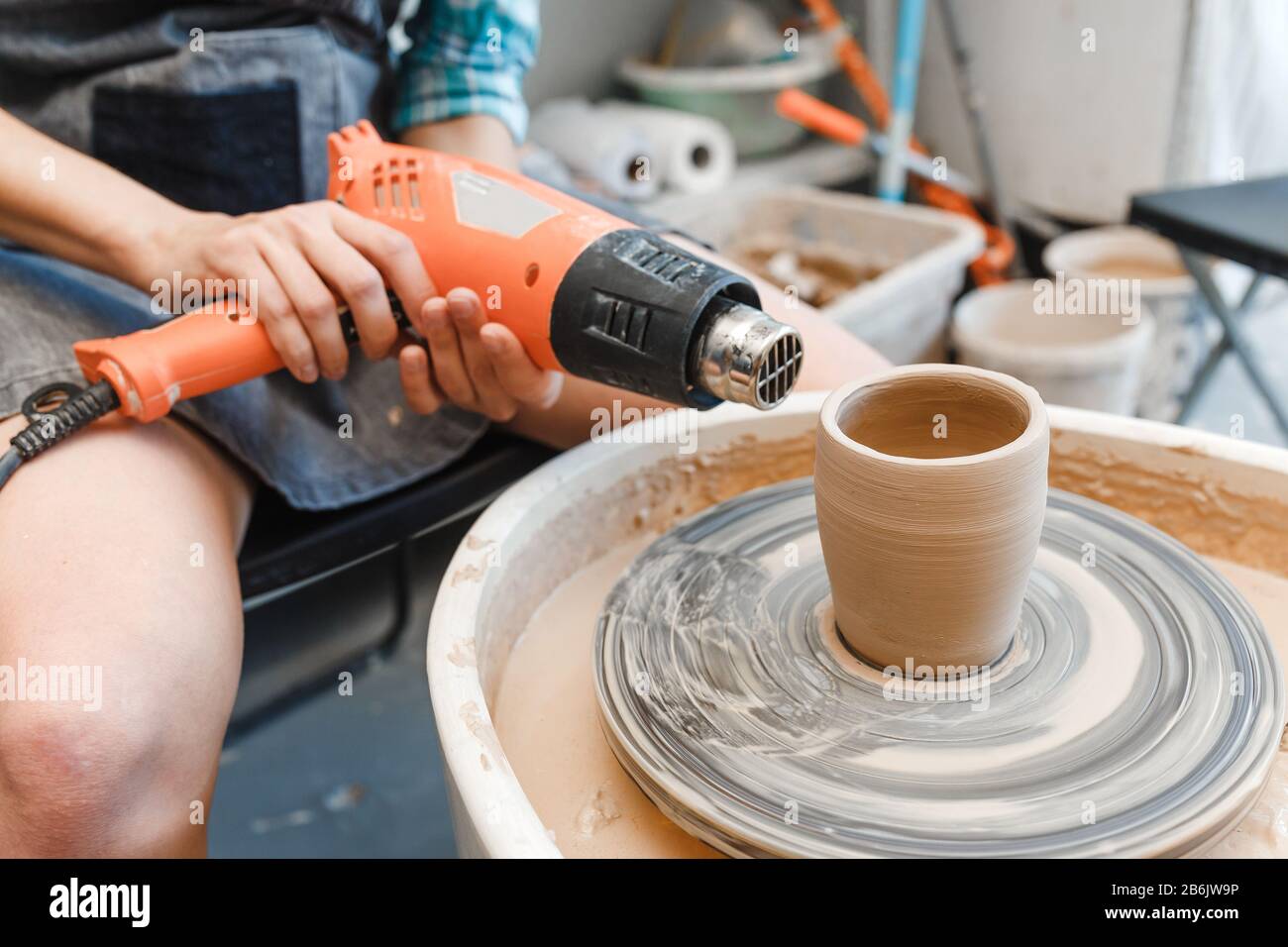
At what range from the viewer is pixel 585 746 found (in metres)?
0.73

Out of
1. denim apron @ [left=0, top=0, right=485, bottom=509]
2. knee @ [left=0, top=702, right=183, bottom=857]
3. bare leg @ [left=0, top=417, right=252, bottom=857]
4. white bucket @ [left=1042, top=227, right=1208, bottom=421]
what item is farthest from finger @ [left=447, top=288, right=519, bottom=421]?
white bucket @ [left=1042, top=227, right=1208, bottom=421]

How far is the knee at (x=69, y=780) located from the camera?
0.65 metres

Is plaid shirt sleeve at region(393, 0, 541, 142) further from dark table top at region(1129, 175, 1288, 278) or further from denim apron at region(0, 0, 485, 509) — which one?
dark table top at region(1129, 175, 1288, 278)

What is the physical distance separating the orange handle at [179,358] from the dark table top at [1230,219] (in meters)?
1.12

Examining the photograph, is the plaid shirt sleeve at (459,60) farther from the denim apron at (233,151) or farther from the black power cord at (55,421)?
the black power cord at (55,421)

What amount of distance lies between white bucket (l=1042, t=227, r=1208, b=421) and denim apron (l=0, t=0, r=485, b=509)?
4.62 ft

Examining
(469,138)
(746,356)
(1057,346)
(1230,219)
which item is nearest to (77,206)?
(469,138)

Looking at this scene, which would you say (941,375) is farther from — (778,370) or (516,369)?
(516,369)

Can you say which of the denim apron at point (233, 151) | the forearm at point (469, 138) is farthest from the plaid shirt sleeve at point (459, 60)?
the denim apron at point (233, 151)

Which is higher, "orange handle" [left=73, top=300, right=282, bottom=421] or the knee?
"orange handle" [left=73, top=300, right=282, bottom=421]

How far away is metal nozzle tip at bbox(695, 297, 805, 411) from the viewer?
71 centimetres

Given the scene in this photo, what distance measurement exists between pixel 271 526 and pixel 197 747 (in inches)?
10.9

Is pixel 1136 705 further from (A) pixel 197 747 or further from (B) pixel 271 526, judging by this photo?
(B) pixel 271 526
